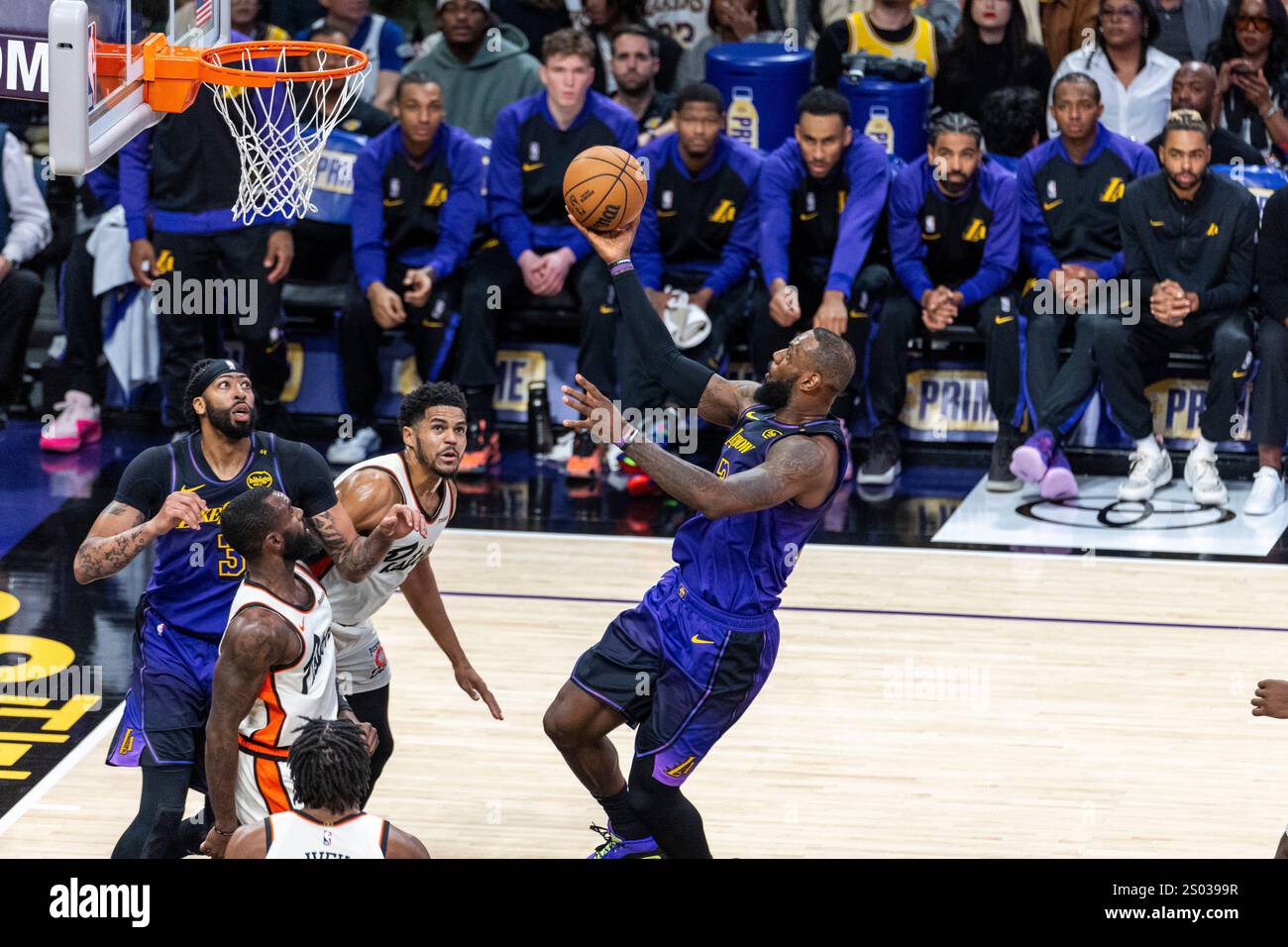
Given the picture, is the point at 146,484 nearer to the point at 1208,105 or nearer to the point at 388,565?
the point at 388,565

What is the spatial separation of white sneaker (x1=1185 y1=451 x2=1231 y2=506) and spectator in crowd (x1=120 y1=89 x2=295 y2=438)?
505 cm

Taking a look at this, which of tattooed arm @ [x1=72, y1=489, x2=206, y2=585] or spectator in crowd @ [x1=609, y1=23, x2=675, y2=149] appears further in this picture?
spectator in crowd @ [x1=609, y1=23, x2=675, y2=149]

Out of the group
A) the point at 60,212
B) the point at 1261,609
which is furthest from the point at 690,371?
the point at 60,212

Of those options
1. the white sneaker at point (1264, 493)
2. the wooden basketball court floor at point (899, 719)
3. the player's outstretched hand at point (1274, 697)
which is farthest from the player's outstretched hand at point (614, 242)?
the white sneaker at point (1264, 493)

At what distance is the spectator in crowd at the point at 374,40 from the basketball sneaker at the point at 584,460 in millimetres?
2703

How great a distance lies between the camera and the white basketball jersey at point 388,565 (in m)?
6.32

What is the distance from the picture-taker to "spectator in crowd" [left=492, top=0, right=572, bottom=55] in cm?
1274

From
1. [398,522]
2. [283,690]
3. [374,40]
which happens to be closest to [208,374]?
[398,522]

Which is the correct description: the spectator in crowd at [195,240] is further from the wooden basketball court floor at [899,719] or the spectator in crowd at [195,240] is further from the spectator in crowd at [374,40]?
the wooden basketball court floor at [899,719]

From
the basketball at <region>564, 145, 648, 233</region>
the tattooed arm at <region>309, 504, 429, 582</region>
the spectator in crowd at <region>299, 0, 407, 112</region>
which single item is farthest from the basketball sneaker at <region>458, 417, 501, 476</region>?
the basketball at <region>564, 145, 648, 233</region>

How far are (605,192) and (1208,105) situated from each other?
6.14m

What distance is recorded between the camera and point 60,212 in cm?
1210

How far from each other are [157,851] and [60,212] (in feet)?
23.2

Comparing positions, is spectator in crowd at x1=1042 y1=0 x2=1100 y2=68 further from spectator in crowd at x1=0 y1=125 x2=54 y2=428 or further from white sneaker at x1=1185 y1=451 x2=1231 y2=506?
spectator in crowd at x1=0 y1=125 x2=54 y2=428
